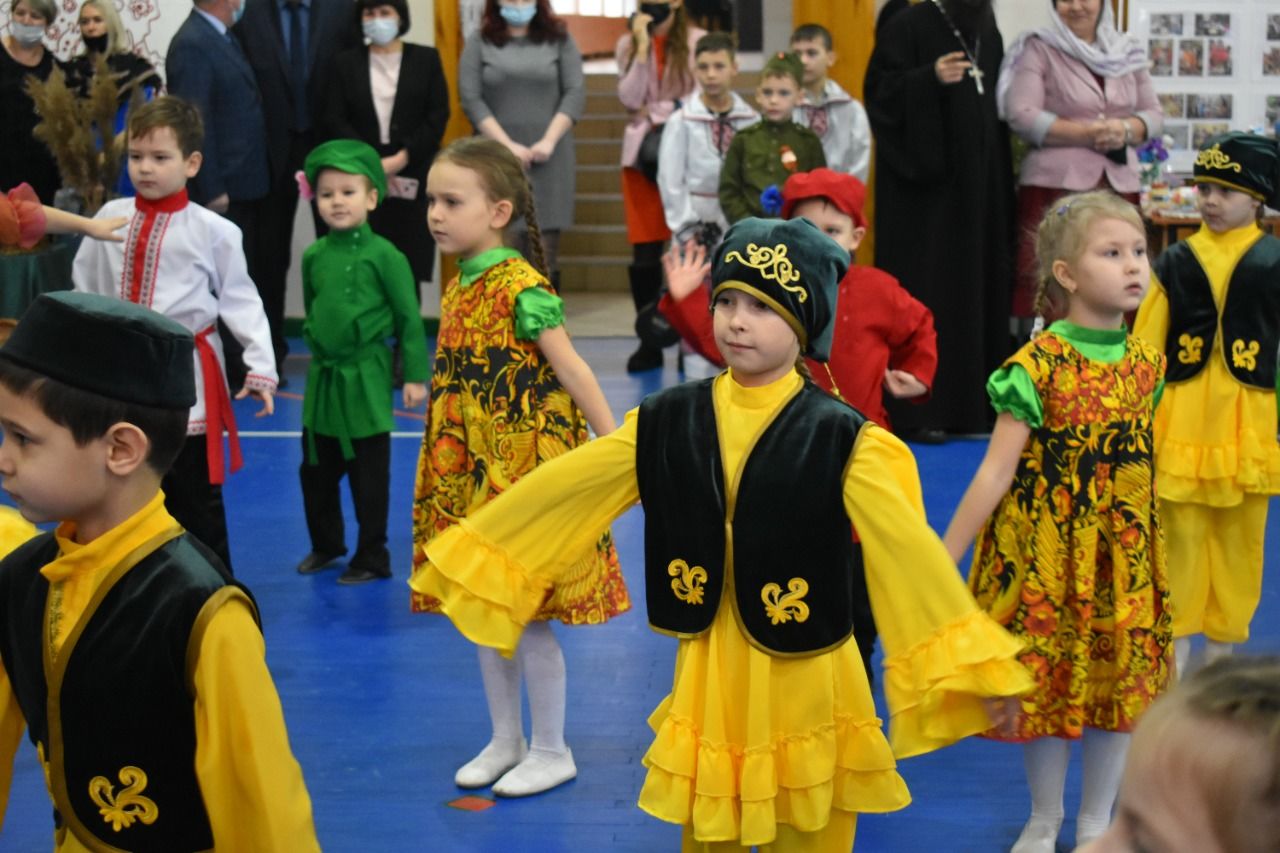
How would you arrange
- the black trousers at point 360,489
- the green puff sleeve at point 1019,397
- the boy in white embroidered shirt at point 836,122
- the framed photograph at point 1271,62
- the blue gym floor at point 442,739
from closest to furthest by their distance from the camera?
the green puff sleeve at point 1019,397
the blue gym floor at point 442,739
the black trousers at point 360,489
the boy in white embroidered shirt at point 836,122
the framed photograph at point 1271,62

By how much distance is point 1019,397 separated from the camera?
10.7 ft

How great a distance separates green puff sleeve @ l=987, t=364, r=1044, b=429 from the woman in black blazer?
202 inches

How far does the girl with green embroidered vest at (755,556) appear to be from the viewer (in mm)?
2660

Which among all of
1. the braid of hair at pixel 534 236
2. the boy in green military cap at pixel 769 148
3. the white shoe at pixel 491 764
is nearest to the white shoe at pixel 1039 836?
the white shoe at pixel 491 764

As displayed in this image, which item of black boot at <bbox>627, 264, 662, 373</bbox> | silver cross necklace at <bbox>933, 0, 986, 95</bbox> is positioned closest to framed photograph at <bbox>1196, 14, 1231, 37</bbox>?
silver cross necklace at <bbox>933, 0, 986, 95</bbox>

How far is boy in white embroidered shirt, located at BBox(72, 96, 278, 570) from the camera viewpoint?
4.52 m

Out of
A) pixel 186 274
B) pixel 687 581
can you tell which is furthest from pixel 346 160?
pixel 687 581

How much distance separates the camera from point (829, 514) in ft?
8.74

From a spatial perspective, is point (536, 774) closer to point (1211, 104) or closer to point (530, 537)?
point (530, 537)

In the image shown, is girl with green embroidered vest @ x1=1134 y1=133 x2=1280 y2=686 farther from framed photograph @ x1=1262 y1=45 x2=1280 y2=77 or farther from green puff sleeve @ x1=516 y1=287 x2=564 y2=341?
framed photograph @ x1=1262 y1=45 x2=1280 y2=77

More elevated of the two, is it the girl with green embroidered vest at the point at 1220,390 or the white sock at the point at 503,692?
the girl with green embroidered vest at the point at 1220,390

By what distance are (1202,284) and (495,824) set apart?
217 cm

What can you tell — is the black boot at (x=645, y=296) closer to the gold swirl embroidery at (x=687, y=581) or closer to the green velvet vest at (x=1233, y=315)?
the green velvet vest at (x=1233, y=315)

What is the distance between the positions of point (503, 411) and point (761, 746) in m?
1.25
